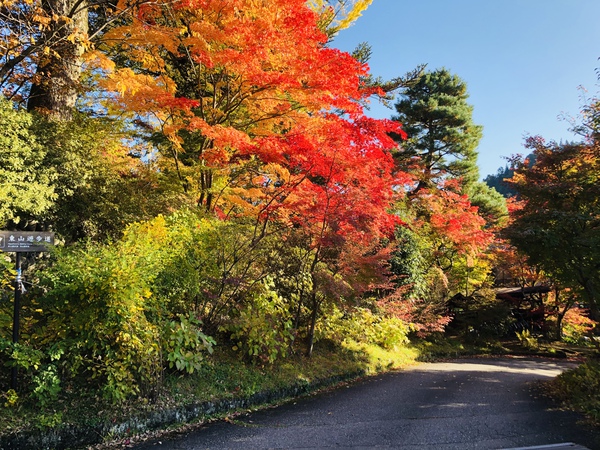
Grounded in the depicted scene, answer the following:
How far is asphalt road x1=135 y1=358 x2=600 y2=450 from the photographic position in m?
3.96

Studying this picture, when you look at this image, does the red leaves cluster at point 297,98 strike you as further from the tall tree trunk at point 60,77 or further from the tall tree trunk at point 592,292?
the tall tree trunk at point 592,292

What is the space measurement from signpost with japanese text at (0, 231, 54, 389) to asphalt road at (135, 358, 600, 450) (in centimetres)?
181

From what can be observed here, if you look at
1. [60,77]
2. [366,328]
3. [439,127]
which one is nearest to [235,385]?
[366,328]

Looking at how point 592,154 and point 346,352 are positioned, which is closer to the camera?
point 592,154

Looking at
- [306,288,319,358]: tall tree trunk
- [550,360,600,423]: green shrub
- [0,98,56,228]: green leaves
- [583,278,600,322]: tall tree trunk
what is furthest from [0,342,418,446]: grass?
[583,278,600,322]: tall tree trunk

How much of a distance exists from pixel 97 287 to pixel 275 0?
19.4 ft

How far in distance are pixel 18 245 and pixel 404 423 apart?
5078 millimetres

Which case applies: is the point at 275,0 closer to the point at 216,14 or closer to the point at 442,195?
the point at 216,14

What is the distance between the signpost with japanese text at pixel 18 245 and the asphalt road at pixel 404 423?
71.3 inches

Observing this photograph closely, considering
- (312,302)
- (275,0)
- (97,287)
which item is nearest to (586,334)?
(312,302)

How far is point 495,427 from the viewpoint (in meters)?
4.61

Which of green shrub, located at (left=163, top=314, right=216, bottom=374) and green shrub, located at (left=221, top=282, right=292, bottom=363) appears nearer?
green shrub, located at (left=163, top=314, right=216, bottom=374)

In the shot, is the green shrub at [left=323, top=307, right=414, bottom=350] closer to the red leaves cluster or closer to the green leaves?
the red leaves cluster

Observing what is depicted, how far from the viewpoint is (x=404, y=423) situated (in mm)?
4668
